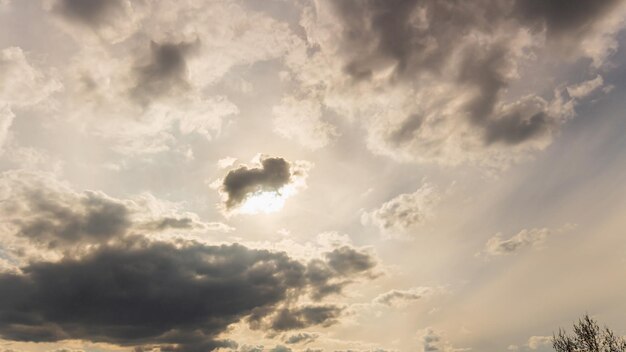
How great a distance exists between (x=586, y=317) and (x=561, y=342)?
9755 mm

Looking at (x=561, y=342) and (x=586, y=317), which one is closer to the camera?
(x=586, y=317)

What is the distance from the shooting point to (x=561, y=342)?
9300 cm

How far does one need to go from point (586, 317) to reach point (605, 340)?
5404 mm

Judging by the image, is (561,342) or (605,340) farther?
(561,342)

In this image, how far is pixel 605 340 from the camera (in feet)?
273

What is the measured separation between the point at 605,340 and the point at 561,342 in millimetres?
11229

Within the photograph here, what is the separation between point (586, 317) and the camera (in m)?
87.3

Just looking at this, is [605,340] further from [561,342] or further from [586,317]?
[561,342]

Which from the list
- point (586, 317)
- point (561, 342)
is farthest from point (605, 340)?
point (561, 342)
